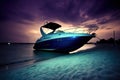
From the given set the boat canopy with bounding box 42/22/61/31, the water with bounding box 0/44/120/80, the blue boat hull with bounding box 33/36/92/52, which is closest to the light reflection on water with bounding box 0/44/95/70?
the blue boat hull with bounding box 33/36/92/52

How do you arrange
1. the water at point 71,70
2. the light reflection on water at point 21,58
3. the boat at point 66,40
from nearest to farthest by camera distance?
the water at point 71,70 < the light reflection on water at point 21,58 < the boat at point 66,40

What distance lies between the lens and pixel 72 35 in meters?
14.9

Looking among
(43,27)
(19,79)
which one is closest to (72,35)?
(43,27)

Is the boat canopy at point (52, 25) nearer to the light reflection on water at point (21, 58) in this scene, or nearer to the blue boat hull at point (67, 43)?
the blue boat hull at point (67, 43)

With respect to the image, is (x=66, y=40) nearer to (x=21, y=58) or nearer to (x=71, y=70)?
(x=21, y=58)

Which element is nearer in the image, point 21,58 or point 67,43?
point 21,58

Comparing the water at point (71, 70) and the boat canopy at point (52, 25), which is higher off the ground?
the boat canopy at point (52, 25)

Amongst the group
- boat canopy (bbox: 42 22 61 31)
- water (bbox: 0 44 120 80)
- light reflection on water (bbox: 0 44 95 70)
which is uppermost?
boat canopy (bbox: 42 22 61 31)

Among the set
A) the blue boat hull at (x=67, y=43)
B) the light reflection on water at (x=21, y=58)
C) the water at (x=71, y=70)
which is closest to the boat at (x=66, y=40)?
the blue boat hull at (x=67, y=43)

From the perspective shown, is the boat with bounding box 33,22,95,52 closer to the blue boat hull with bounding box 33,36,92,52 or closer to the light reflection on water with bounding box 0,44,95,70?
the blue boat hull with bounding box 33,36,92,52

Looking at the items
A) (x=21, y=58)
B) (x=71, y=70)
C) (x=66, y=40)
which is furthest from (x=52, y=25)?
(x=71, y=70)

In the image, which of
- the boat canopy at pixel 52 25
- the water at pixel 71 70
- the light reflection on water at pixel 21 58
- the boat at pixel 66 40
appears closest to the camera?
the water at pixel 71 70

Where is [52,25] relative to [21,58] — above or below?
above

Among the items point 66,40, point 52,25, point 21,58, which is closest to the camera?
point 21,58
